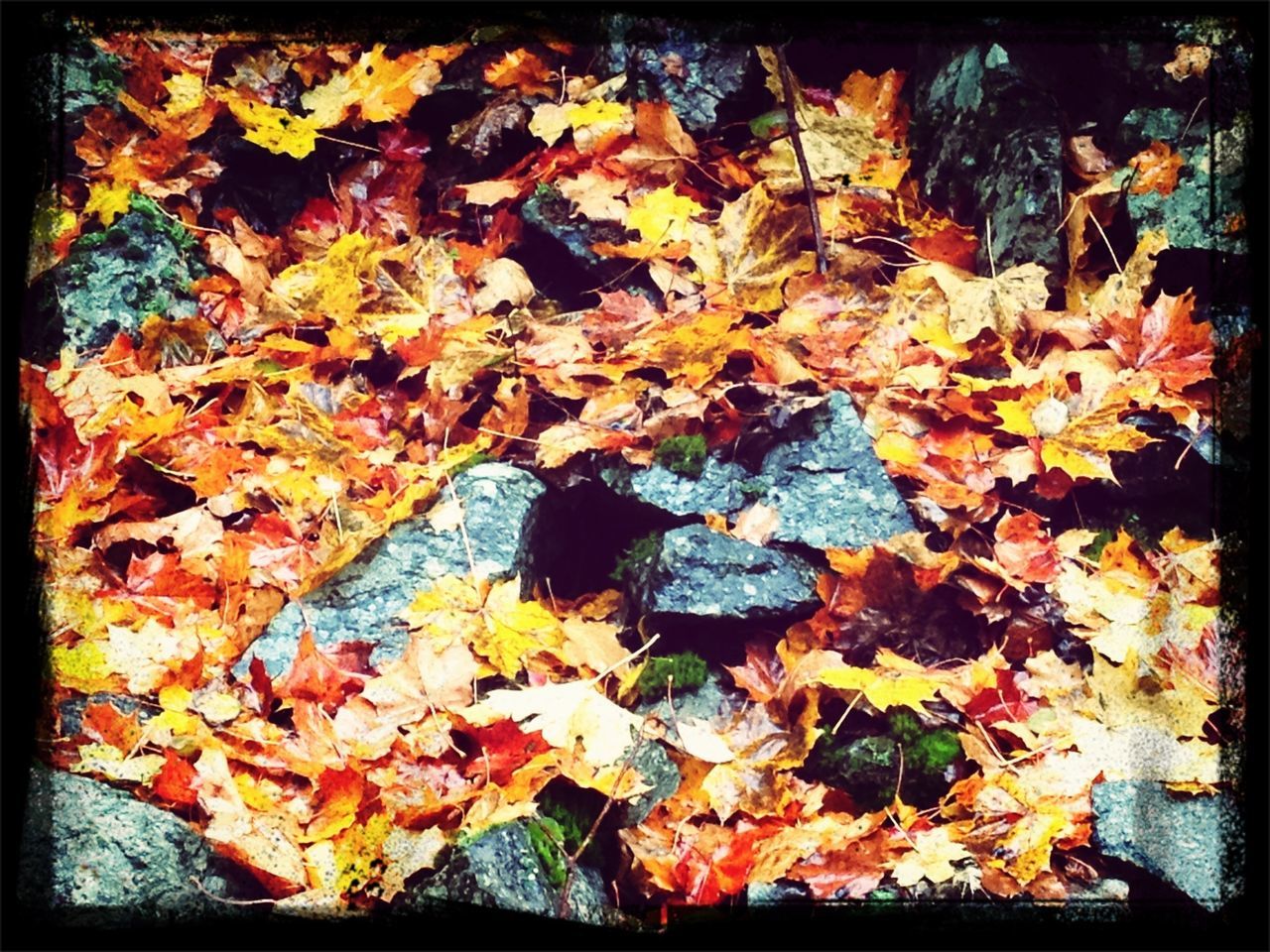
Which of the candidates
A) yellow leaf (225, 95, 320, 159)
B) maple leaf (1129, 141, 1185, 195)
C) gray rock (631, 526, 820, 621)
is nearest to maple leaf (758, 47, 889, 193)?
maple leaf (1129, 141, 1185, 195)

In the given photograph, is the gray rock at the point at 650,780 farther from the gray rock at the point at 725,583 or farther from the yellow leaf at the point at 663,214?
the yellow leaf at the point at 663,214

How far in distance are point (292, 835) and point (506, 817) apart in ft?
0.97

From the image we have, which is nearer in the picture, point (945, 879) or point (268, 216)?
point (945, 879)

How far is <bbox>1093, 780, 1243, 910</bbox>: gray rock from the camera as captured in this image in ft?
4.08

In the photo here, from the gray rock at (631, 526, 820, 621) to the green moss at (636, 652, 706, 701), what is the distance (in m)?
0.07

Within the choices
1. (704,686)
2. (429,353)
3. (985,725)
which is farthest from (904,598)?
(429,353)

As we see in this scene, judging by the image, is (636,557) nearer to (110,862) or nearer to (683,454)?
(683,454)

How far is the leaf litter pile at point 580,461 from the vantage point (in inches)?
49.0

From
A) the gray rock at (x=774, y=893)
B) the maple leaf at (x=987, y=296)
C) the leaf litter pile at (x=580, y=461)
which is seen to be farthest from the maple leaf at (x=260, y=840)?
the maple leaf at (x=987, y=296)

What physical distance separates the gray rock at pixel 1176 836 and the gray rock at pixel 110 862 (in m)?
1.19

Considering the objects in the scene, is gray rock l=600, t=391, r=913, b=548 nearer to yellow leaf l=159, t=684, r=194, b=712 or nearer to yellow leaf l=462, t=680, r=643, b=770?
yellow leaf l=462, t=680, r=643, b=770

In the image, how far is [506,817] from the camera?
123 cm

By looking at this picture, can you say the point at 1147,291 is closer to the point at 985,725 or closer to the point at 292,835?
the point at 985,725

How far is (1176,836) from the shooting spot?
126 centimetres
